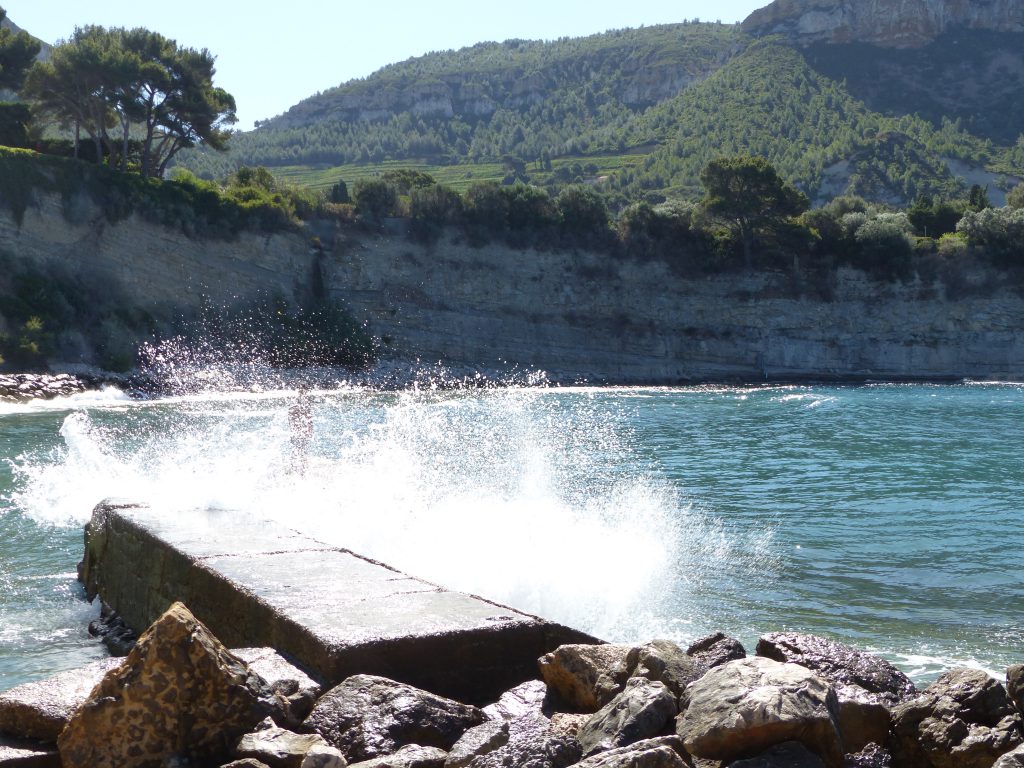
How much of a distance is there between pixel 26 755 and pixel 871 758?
3.49 metres

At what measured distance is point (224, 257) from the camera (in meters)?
51.8

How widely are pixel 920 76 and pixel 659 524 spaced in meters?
124

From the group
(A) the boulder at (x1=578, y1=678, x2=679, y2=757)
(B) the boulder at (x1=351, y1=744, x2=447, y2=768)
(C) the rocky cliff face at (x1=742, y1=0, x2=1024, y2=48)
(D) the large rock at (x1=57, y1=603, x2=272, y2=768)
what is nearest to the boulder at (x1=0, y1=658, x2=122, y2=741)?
(D) the large rock at (x1=57, y1=603, x2=272, y2=768)

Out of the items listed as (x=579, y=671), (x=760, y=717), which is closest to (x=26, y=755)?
(x=579, y=671)

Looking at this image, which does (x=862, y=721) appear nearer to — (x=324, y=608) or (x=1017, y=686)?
(x=1017, y=686)

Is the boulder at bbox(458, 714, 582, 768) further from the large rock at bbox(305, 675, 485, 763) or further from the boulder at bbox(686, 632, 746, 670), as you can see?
the boulder at bbox(686, 632, 746, 670)

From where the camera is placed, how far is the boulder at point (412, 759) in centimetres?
410

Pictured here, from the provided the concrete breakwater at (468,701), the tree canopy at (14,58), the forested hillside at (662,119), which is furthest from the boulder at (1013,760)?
the forested hillside at (662,119)

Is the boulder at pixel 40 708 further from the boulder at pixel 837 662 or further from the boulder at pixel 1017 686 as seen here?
the boulder at pixel 1017 686

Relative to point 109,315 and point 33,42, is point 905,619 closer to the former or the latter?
point 109,315

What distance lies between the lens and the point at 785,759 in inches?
159

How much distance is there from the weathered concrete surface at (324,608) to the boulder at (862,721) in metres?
1.49

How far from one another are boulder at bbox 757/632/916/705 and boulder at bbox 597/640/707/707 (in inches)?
22.2

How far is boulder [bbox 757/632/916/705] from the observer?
5383 mm
